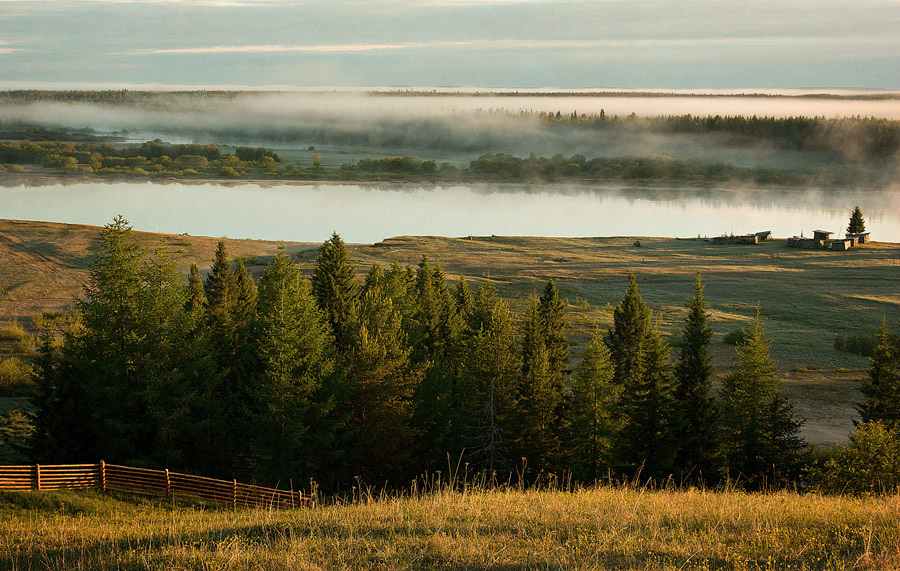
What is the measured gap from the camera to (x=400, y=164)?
424 ft

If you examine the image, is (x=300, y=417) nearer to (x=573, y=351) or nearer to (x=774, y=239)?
(x=573, y=351)

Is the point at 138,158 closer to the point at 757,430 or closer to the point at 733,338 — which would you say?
the point at 733,338

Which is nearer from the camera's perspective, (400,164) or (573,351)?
(573,351)

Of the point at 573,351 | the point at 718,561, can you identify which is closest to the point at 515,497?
the point at 718,561

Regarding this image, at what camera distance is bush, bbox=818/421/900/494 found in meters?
16.6

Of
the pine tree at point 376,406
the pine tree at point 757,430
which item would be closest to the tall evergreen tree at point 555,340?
the pine tree at point 376,406

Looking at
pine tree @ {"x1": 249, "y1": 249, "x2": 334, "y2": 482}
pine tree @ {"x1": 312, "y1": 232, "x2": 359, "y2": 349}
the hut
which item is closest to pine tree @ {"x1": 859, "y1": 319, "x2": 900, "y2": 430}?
pine tree @ {"x1": 249, "y1": 249, "x2": 334, "y2": 482}

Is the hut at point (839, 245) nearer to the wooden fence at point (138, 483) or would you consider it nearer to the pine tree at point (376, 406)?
the pine tree at point (376, 406)

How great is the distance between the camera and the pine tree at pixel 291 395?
18.9m

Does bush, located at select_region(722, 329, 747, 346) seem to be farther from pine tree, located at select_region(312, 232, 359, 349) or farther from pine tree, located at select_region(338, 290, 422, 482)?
pine tree, located at select_region(338, 290, 422, 482)

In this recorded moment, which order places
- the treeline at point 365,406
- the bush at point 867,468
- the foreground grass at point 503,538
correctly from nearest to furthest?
the foreground grass at point 503,538 → the bush at point 867,468 → the treeline at point 365,406

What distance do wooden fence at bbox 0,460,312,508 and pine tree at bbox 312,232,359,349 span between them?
339 inches

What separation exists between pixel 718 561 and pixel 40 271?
51.7 m

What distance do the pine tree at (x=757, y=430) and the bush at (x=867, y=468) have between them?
3.20 meters
